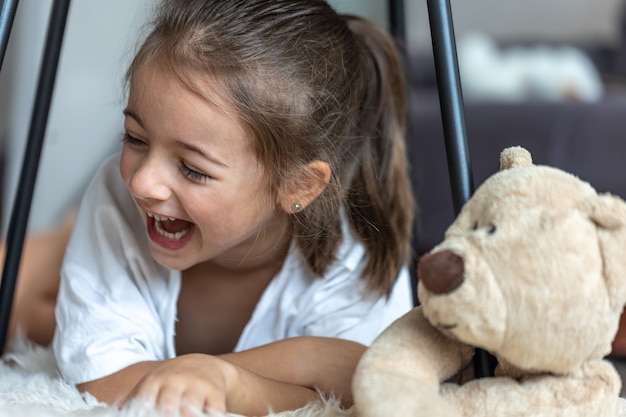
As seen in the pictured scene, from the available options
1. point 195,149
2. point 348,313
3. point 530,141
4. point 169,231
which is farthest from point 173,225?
point 530,141

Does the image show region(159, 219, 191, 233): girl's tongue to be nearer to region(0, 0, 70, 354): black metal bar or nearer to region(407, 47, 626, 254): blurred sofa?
region(0, 0, 70, 354): black metal bar

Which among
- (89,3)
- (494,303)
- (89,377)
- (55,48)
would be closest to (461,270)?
(494,303)

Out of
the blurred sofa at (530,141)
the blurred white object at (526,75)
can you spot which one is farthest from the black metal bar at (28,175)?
the blurred white object at (526,75)

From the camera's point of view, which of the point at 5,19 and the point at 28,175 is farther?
the point at 28,175

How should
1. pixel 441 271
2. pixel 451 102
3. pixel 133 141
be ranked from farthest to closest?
1. pixel 133 141
2. pixel 451 102
3. pixel 441 271

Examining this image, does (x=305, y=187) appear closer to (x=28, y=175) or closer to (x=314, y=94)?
(x=314, y=94)

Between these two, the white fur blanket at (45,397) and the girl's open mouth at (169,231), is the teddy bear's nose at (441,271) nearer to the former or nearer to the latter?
the white fur blanket at (45,397)

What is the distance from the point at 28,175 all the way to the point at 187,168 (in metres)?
0.26

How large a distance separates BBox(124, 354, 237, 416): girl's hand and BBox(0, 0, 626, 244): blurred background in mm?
537

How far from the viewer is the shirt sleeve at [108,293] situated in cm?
80

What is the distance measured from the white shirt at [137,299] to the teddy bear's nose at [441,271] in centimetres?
37

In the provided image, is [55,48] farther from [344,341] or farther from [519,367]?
[519,367]

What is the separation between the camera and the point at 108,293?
2.78 ft

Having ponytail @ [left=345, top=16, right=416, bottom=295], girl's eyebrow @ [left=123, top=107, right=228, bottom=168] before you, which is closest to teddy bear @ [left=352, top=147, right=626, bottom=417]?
girl's eyebrow @ [left=123, top=107, right=228, bottom=168]
